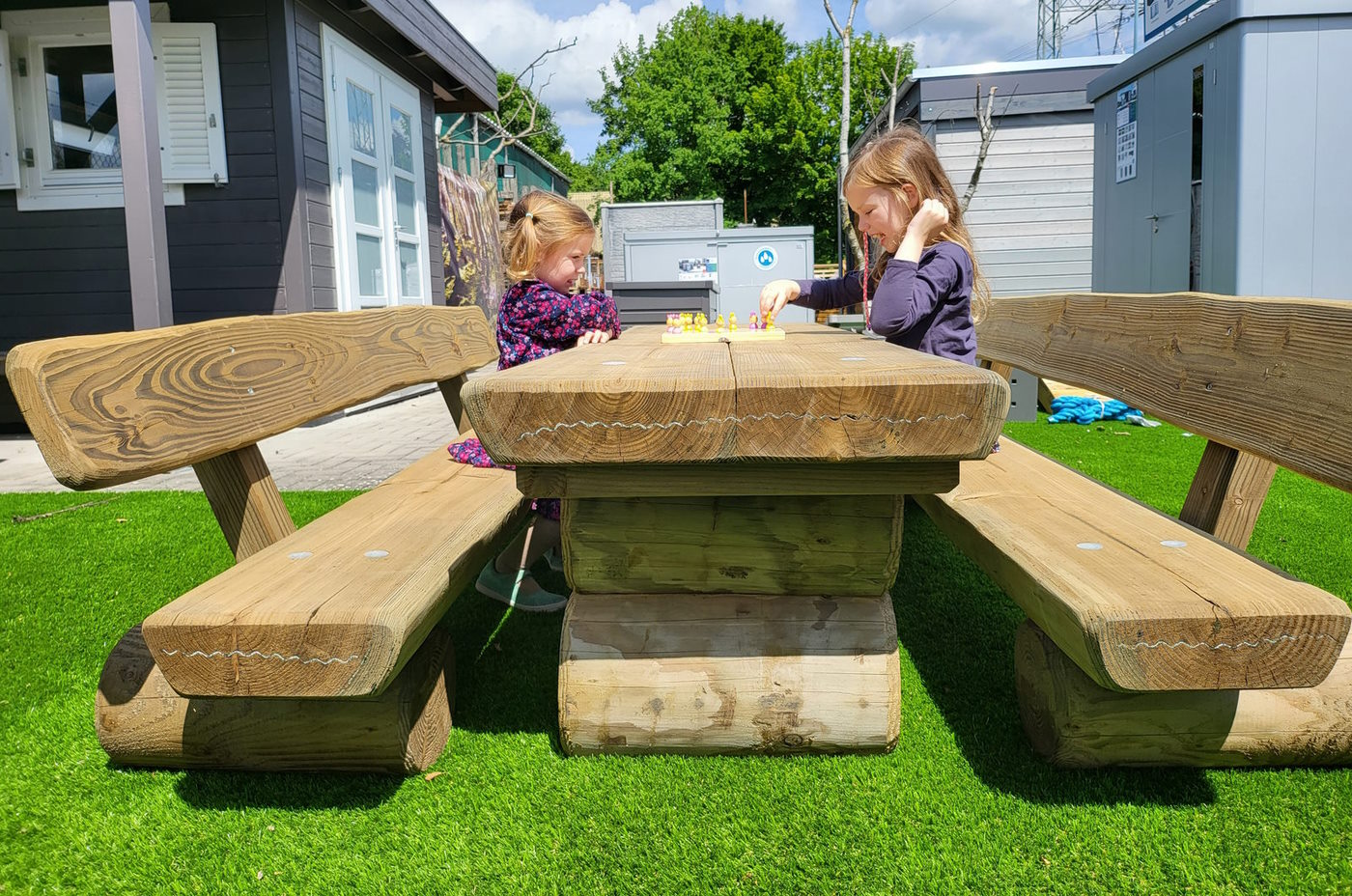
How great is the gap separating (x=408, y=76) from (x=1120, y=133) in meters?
7.10

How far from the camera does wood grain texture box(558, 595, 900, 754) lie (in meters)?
2.12

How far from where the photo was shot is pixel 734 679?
6.97 ft

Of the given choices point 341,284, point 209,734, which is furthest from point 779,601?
point 341,284

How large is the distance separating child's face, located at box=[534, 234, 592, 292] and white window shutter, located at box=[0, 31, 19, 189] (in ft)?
19.8

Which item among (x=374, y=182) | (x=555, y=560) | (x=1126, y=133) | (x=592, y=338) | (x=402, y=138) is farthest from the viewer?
(x=402, y=138)

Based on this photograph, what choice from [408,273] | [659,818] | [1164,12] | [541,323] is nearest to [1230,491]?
[659,818]

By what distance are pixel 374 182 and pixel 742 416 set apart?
8.47m

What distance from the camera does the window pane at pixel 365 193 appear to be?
341 inches

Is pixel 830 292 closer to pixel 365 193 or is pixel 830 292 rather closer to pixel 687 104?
pixel 365 193

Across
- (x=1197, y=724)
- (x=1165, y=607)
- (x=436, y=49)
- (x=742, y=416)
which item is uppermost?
(x=436, y=49)

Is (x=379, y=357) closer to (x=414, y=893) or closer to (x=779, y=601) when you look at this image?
(x=779, y=601)

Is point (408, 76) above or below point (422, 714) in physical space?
above

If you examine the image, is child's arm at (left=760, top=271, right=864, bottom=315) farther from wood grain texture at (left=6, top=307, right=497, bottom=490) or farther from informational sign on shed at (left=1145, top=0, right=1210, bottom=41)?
informational sign on shed at (left=1145, top=0, right=1210, bottom=41)

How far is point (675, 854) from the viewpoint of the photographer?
1833 mm
